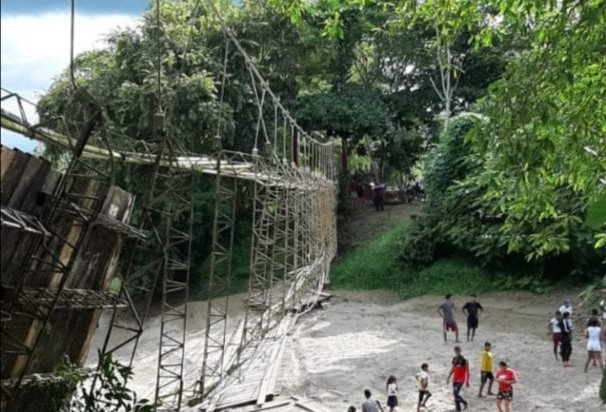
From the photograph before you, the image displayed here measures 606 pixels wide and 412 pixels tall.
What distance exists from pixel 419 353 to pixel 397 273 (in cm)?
839

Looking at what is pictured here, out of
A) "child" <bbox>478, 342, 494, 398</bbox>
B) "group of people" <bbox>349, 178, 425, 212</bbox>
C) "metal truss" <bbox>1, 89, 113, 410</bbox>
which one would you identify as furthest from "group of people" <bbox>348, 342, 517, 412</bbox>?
"group of people" <bbox>349, 178, 425, 212</bbox>

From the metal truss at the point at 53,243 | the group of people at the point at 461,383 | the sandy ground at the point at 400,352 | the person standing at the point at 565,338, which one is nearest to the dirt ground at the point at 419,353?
the sandy ground at the point at 400,352

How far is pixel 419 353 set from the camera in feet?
46.7

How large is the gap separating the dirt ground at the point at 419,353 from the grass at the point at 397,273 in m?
0.68

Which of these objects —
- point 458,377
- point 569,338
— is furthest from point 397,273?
point 458,377

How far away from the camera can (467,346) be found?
48.1 ft

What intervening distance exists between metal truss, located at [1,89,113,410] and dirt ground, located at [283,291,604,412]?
652cm

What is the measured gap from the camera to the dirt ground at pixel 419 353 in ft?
37.0

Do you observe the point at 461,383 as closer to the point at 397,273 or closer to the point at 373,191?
the point at 397,273

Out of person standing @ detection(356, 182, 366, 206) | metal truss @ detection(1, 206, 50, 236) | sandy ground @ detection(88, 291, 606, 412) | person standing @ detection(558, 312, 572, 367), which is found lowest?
sandy ground @ detection(88, 291, 606, 412)

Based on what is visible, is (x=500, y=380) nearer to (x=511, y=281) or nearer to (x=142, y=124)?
(x=511, y=281)

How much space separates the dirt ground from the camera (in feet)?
37.0

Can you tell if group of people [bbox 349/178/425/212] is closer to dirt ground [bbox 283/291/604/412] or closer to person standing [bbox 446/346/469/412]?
dirt ground [bbox 283/291/604/412]

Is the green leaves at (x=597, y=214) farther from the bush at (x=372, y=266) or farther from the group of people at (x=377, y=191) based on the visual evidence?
the group of people at (x=377, y=191)
